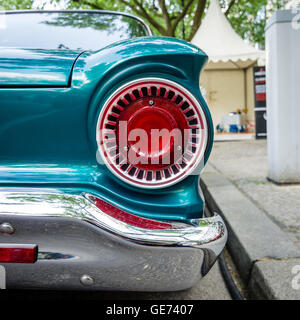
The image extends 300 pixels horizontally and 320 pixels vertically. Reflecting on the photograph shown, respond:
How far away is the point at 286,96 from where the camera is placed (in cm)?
426

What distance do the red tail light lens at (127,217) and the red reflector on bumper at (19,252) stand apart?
0.28m

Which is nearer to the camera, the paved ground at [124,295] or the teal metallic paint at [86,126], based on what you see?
the teal metallic paint at [86,126]

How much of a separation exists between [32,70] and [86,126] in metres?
0.31

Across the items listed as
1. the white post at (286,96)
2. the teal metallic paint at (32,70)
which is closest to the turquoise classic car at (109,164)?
the teal metallic paint at (32,70)

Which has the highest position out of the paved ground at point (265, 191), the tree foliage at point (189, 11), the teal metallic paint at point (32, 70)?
the tree foliage at point (189, 11)

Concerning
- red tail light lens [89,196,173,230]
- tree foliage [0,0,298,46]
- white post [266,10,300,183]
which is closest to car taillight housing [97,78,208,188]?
red tail light lens [89,196,173,230]

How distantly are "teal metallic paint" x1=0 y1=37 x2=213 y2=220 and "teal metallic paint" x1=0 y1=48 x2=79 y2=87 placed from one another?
28mm

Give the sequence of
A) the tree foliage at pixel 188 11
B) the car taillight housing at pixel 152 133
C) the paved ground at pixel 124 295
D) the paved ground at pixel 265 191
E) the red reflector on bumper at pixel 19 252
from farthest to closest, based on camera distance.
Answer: the tree foliage at pixel 188 11
the paved ground at pixel 265 191
the paved ground at pixel 124 295
the car taillight housing at pixel 152 133
the red reflector on bumper at pixel 19 252

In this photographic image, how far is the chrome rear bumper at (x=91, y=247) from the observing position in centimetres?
133

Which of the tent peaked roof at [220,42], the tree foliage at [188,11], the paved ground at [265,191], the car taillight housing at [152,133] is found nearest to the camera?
the car taillight housing at [152,133]

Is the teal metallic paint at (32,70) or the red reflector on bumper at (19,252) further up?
the teal metallic paint at (32,70)

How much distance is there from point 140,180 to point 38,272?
52 centimetres

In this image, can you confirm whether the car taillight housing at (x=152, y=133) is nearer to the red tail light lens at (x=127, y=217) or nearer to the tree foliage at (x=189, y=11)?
the red tail light lens at (x=127, y=217)

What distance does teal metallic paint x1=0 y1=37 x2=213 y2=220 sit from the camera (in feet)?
4.76
